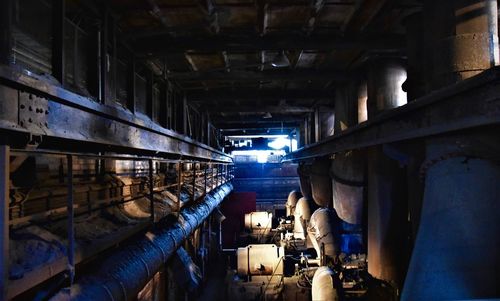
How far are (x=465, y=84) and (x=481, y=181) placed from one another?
2.14 ft

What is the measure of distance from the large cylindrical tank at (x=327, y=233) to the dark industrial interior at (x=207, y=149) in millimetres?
30

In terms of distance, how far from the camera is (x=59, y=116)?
2.85 metres

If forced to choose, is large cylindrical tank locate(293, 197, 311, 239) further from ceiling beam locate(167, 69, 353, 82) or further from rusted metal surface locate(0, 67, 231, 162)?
rusted metal surface locate(0, 67, 231, 162)

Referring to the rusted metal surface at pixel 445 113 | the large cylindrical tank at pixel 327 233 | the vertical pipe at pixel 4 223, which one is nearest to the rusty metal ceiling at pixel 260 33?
the rusted metal surface at pixel 445 113

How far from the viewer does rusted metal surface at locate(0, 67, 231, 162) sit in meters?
2.25

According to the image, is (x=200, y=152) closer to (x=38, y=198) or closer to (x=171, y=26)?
(x=171, y=26)

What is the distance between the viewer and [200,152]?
962cm

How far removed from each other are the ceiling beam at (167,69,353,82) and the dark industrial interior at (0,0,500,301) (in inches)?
1.2

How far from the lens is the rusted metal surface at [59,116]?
88.7 inches

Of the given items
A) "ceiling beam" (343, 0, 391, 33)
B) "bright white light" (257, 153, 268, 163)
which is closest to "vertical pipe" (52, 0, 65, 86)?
"ceiling beam" (343, 0, 391, 33)

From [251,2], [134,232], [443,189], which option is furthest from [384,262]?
[251,2]

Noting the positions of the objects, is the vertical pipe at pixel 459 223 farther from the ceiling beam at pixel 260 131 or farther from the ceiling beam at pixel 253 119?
the ceiling beam at pixel 260 131

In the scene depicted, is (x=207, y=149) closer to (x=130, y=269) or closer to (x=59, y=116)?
(x=130, y=269)

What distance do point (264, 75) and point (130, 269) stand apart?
18.2 ft
